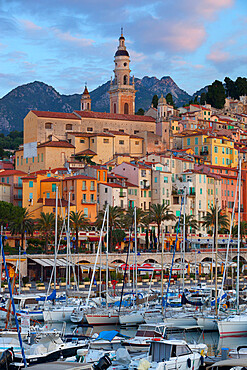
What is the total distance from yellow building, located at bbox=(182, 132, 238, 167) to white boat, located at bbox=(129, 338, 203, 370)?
8548cm

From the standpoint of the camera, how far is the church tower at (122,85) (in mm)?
129875

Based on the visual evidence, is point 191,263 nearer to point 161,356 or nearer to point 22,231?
point 22,231

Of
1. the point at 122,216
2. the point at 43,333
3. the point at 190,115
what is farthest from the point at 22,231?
the point at 190,115

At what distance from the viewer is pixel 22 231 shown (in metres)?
75.2

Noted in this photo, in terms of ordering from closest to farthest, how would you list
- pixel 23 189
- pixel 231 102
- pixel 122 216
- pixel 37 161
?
pixel 122 216
pixel 23 189
pixel 37 161
pixel 231 102

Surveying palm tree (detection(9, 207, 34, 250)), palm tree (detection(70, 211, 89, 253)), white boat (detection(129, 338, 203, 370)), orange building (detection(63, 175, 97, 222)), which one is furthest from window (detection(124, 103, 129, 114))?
white boat (detection(129, 338, 203, 370))

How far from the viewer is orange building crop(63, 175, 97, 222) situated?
290 feet

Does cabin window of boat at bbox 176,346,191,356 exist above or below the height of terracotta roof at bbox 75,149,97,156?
below

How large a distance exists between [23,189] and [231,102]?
9455 cm

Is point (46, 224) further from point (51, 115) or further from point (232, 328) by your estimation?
point (51, 115)

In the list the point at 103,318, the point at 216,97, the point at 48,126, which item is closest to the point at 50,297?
the point at 103,318

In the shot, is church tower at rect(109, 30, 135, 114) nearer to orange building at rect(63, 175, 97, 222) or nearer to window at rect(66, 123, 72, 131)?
window at rect(66, 123, 72, 131)

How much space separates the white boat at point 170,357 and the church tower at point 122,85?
329 feet

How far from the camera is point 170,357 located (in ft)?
98.9
